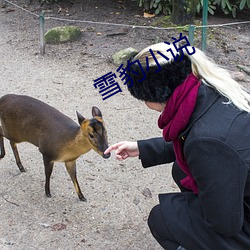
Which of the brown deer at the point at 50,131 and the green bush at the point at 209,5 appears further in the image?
the green bush at the point at 209,5

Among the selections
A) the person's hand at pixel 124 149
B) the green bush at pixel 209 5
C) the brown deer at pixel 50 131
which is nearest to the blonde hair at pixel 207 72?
the person's hand at pixel 124 149

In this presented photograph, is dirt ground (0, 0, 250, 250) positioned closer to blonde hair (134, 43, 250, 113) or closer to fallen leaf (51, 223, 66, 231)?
fallen leaf (51, 223, 66, 231)

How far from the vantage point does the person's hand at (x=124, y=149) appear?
2514 millimetres

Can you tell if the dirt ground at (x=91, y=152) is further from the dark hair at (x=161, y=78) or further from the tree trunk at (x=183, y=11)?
the dark hair at (x=161, y=78)

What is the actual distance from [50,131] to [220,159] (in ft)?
5.07

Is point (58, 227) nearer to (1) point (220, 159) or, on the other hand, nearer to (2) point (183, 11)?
(1) point (220, 159)

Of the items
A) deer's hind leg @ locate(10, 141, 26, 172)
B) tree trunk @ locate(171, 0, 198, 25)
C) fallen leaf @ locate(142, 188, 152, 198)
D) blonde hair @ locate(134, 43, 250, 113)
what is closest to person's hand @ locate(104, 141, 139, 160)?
blonde hair @ locate(134, 43, 250, 113)

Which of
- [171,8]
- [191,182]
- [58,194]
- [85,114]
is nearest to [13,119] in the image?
[58,194]

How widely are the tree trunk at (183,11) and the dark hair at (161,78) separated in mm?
4692

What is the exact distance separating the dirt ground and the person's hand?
0.63 m

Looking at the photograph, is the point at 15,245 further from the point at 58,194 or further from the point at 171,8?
the point at 171,8

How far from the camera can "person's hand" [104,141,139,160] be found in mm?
2514

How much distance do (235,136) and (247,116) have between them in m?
0.13

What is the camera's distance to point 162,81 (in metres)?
1.92
